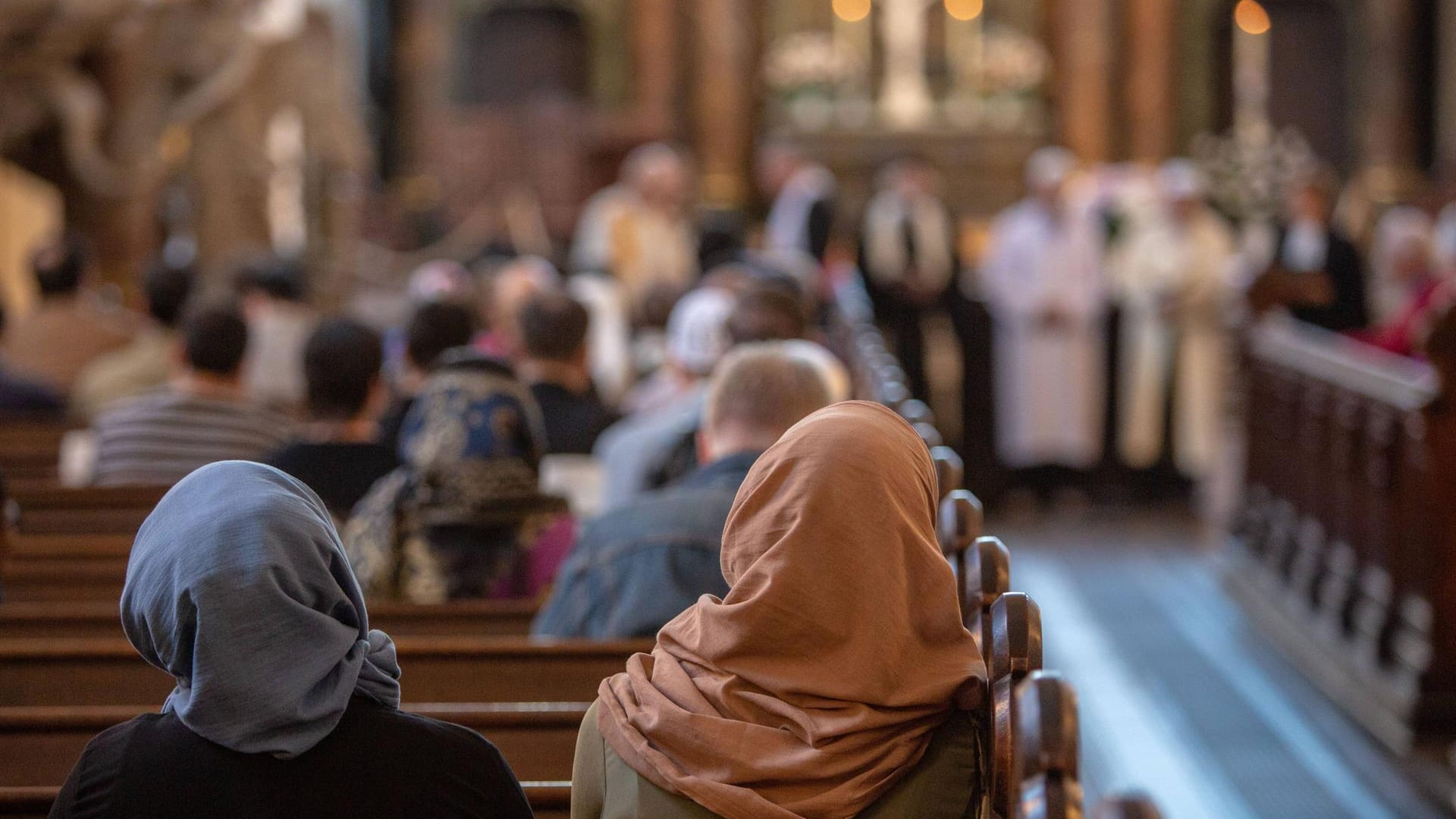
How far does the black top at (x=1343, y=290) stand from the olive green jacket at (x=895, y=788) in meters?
7.70

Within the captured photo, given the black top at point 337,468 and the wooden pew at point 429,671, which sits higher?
the black top at point 337,468

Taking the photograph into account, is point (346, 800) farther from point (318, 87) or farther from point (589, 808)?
point (318, 87)

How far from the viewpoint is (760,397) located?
286 cm

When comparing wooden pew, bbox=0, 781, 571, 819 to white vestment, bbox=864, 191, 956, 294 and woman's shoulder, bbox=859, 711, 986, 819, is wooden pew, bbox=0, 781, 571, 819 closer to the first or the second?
woman's shoulder, bbox=859, 711, 986, 819

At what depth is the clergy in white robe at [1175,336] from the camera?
10.1 meters

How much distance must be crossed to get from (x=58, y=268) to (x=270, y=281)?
2.84 ft

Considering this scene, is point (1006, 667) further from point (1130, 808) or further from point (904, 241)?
point (904, 241)

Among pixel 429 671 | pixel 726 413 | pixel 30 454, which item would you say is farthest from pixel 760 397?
pixel 30 454

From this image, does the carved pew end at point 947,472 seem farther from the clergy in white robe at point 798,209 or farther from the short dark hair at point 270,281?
the clergy in white robe at point 798,209

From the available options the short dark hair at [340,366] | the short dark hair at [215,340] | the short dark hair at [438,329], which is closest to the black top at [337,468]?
the short dark hair at [340,366]

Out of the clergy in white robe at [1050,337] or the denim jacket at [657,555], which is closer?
the denim jacket at [657,555]

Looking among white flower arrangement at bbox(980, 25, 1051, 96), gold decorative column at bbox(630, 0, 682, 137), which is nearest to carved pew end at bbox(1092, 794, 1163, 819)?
white flower arrangement at bbox(980, 25, 1051, 96)

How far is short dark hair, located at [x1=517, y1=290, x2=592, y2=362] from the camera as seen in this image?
4961mm

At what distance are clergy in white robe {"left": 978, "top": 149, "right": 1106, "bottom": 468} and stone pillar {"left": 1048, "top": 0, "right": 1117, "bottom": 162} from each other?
5.47 metres
